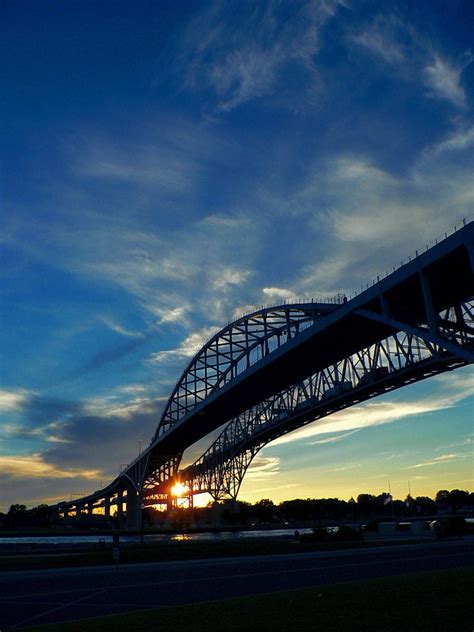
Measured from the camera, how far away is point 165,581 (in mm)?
18766

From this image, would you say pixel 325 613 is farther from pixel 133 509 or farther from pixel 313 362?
pixel 133 509

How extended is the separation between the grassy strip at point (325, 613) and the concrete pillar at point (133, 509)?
107879mm

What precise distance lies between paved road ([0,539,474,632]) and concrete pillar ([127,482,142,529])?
95954mm

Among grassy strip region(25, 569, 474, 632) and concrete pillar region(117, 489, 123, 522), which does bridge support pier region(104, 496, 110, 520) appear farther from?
grassy strip region(25, 569, 474, 632)

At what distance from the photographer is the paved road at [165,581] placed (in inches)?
533

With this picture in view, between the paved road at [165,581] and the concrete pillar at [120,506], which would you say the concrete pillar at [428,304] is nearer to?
the paved road at [165,581]

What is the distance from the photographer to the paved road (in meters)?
13.5

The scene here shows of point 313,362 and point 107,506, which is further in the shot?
point 107,506

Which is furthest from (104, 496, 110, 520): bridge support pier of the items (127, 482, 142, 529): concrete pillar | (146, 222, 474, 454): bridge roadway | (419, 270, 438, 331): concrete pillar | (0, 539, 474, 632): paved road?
(0, 539, 474, 632): paved road

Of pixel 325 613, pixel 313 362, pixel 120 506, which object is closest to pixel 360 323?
pixel 313 362

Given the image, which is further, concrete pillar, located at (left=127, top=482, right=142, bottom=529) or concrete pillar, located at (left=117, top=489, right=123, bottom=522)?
concrete pillar, located at (left=117, top=489, right=123, bottom=522)

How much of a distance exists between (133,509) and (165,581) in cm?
11602

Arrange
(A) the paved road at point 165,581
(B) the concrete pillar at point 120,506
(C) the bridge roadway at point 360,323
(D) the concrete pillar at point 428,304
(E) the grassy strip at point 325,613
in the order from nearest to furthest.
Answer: (E) the grassy strip at point 325,613, (A) the paved road at point 165,581, (D) the concrete pillar at point 428,304, (C) the bridge roadway at point 360,323, (B) the concrete pillar at point 120,506

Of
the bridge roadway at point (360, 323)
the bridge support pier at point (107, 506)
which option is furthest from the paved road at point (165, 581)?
the bridge support pier at point (107, 506)
